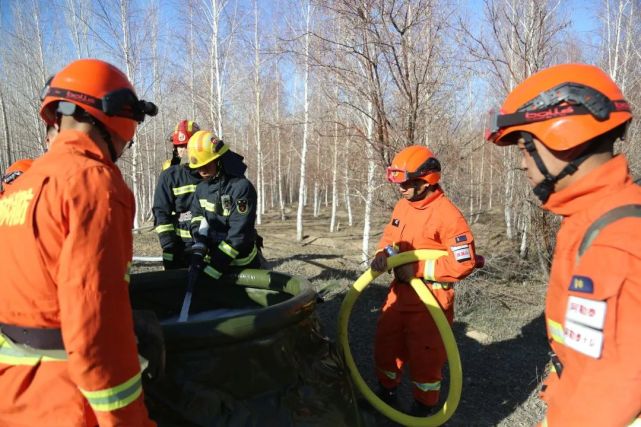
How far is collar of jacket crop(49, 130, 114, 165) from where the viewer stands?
1492 mm

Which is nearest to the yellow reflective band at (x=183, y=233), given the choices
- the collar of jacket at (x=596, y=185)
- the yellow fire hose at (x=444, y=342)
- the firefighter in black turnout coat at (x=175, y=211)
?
the firefighter in black turnout coat at (x=175, y=211)

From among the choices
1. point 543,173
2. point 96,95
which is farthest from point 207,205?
point 543,173

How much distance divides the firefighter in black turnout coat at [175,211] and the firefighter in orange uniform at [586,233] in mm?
3100

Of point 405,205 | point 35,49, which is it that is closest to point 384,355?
point 405,205

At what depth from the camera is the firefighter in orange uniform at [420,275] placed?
3326mm

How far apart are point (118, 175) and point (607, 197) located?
155cm

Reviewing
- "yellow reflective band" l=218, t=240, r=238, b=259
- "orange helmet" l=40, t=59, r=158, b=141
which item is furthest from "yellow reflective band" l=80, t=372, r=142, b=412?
"yellow reflective band" l=218, t=240, r=238, b=259

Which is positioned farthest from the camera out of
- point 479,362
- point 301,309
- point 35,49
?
point 35,49

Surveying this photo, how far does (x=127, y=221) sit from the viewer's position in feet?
4.88

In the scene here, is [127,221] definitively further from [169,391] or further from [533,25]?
[533,25]

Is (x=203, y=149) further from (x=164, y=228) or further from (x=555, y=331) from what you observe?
(x=555, y=331)

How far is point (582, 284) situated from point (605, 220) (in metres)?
0.20

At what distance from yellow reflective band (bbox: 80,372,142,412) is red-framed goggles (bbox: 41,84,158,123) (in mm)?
911

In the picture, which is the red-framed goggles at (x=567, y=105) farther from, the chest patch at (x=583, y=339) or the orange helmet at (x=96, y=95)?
the orange helmet at (x=96, y=95)
